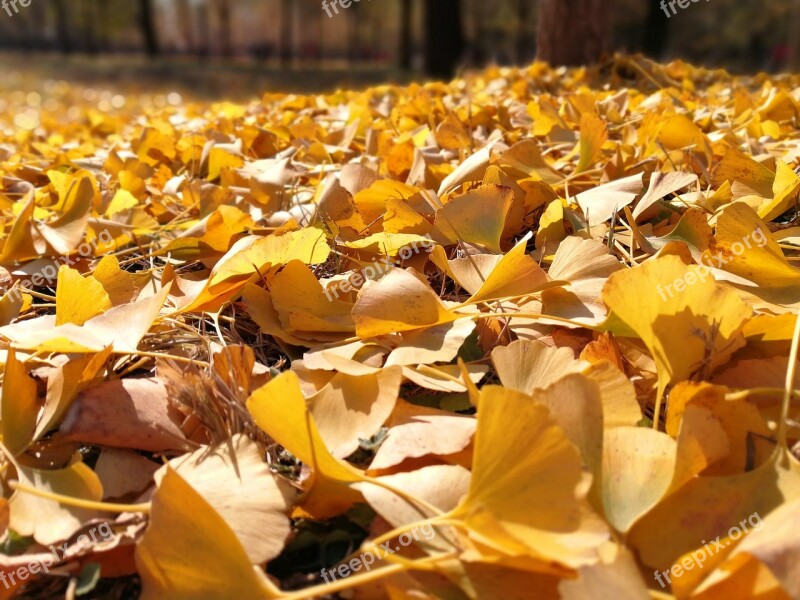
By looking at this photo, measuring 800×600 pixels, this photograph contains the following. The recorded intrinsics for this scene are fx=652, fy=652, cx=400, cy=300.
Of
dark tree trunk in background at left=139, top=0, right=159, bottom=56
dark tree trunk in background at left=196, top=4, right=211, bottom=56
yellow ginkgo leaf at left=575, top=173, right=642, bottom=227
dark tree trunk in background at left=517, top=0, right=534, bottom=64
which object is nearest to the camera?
yellow ginkgo leaf at left=575, top=173, right=642, bottom=227

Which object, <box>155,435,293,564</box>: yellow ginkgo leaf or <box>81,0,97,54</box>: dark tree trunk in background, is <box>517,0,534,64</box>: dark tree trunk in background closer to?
<box>81,0,97,54</box>: dark tree trunk in background

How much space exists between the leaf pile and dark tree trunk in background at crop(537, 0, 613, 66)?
1.92 metres

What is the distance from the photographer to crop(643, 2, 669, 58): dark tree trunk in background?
8.03 metres

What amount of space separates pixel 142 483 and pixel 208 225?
329 millimetres

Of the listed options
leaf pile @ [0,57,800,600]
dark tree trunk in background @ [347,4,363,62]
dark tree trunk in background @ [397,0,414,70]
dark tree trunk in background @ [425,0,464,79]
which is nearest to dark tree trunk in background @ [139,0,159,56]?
dark tree trunk in background @ [397,0,414,70]

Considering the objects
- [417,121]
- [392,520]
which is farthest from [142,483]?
[417,121]

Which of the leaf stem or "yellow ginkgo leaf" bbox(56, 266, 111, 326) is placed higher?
"yellow ginkgo leaf" bbox(56, 266, 111, 326)

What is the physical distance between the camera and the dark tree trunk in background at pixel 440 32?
6559 mm

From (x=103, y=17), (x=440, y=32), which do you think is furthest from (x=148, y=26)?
(x=440, y=32)

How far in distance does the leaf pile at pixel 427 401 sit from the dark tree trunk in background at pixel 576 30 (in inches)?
75.4

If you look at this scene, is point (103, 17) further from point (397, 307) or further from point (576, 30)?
point (397, 307)

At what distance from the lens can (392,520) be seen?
1.03ft

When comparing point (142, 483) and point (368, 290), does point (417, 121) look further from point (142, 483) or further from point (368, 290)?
point (142, 483)

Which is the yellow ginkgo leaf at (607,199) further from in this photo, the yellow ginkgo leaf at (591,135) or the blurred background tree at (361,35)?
the blurred background tree at (361,35)
